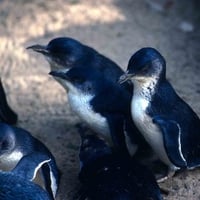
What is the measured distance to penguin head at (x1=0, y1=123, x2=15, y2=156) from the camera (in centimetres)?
496

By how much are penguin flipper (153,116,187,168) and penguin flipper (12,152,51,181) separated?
797 mm

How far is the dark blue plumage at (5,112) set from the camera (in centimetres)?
581

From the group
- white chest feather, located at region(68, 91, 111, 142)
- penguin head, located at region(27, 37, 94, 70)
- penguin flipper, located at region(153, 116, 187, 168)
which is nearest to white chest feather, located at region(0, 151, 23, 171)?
white chest feather, located at region(68, 91, 111, 142)

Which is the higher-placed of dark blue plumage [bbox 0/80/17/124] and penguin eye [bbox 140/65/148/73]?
penguin eye [bbox 140/65/148/73]

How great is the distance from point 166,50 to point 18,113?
1.78 metres

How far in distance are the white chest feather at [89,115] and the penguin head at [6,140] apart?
664 millimetres

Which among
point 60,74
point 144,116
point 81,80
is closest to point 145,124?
point 144,116

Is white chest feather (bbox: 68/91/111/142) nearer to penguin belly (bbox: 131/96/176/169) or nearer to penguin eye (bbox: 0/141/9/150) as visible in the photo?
penguin belly (bbox: 131/96/176/169)

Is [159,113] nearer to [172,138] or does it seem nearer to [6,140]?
[172,138]

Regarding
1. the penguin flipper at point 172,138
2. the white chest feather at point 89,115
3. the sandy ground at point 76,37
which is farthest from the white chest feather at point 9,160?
the penguin flipper at point 172,138

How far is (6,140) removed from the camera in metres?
4.98

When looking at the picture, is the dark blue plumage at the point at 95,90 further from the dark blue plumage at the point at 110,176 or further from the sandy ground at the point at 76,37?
the sandy ground at the point at 76,37

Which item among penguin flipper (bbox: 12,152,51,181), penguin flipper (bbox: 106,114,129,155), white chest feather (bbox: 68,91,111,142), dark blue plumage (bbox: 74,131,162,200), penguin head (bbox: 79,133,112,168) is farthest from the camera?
white chest feather (bbox: 68,91,111,142)

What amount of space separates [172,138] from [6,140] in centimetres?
111
